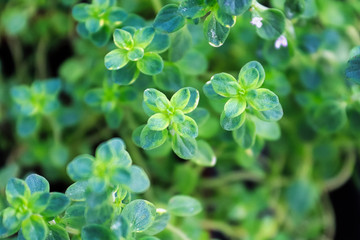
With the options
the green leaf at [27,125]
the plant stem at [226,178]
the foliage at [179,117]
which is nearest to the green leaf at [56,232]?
the foliage at [179,117]

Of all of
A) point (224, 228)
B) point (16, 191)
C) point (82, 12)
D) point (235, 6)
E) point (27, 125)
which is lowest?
point (224, 228)

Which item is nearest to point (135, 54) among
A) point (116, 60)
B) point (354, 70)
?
point (116, 60)

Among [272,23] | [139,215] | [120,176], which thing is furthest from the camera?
[272,23]

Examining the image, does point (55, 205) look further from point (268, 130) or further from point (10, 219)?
point (268, 130)

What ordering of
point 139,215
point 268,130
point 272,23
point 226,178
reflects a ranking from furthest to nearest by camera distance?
point 226,178 < point 268,130 < point 272,23 < point 139,215

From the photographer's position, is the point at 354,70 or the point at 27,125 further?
the point at 27,125

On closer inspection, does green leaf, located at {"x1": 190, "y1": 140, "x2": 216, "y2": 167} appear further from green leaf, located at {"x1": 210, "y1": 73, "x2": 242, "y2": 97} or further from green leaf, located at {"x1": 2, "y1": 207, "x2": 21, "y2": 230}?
green leaf, located at {"x1": 2, "y1": 207, "x2": 21, "y2": 230}

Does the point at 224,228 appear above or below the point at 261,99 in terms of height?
below

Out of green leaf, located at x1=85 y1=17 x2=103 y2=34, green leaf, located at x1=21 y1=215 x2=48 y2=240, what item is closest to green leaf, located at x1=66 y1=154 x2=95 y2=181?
green leaf, located at x1=21 y1=215 x2=48 y2=240
